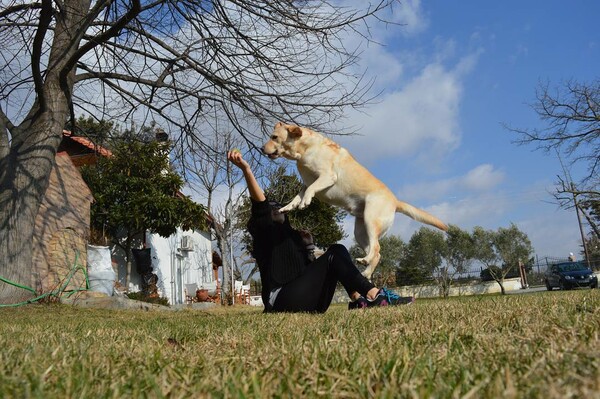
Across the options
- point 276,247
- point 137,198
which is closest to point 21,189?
point 276,247

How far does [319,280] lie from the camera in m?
4.69

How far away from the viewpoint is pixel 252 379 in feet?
4.18

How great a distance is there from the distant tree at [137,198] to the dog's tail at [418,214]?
12.7 m

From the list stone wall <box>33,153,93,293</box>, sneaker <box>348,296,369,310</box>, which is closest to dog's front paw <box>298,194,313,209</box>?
sneaker <box>348,296,369,310</box>

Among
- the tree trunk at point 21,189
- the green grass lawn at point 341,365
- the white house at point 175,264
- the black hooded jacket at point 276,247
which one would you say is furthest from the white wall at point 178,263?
the green grass lawn at point 341,365

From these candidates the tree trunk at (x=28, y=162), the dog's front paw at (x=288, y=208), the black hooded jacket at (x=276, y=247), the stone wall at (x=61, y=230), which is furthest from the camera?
the stone wall at (x=61, y=230)

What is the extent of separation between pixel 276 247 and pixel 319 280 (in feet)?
1.67

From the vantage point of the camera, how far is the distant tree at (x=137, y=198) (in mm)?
17203

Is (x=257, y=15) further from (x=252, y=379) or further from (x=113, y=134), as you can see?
(x=252, y=379)

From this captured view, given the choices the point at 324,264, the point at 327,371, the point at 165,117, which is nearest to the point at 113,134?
the point at 165,117

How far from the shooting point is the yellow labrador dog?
17.0 feet

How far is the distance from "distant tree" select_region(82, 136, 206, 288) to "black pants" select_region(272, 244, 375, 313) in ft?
43.2

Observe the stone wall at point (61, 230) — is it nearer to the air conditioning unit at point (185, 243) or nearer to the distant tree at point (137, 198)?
the distant tree at point (137, 198)

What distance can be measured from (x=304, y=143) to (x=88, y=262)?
1006cm
